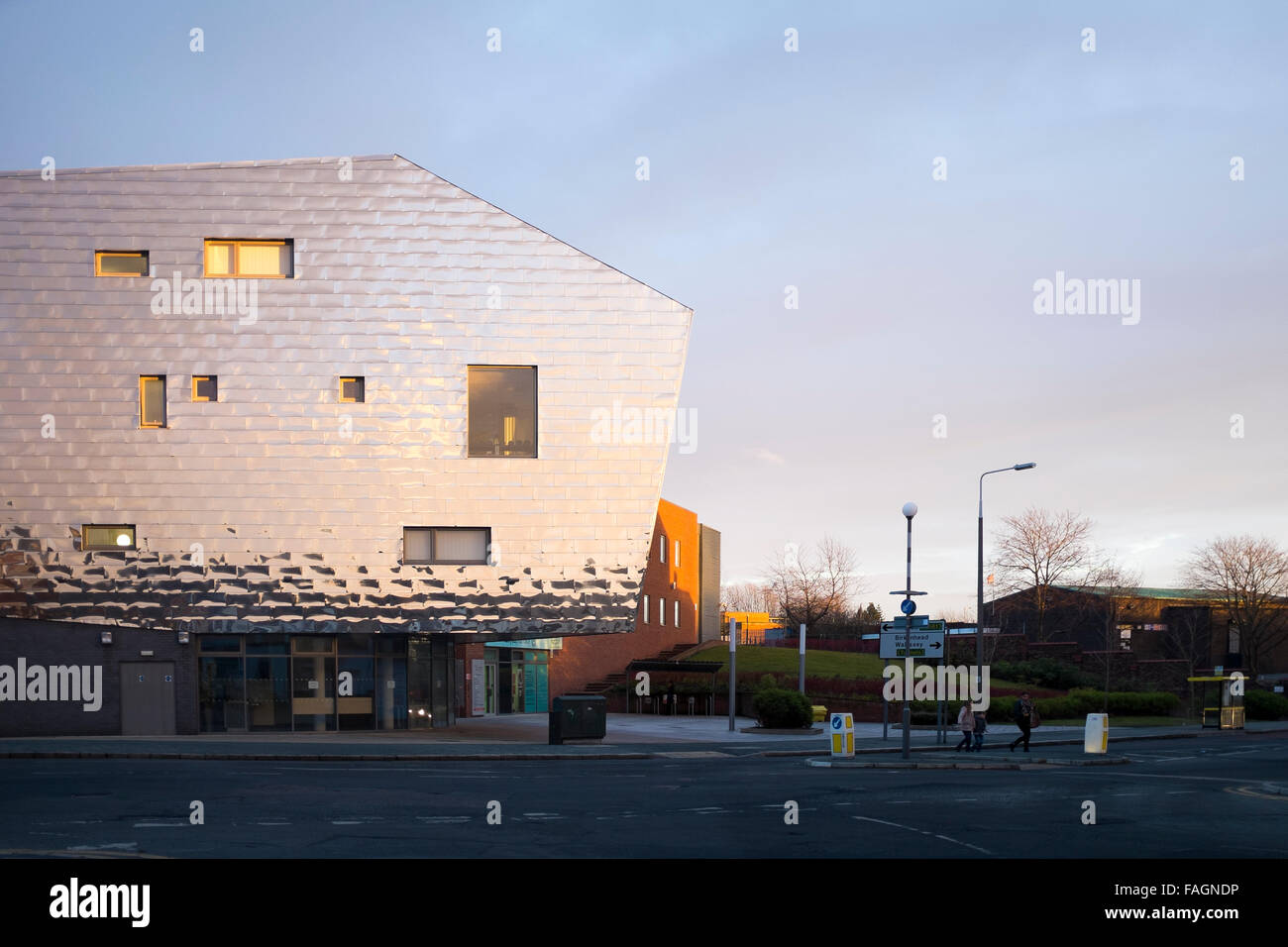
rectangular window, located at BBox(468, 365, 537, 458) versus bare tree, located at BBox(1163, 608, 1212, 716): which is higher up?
rectangular window, located at BBox(468, 365, 537, 458)

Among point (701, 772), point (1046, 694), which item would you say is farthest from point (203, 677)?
point (1046, 694)

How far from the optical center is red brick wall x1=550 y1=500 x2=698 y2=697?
6017 cm

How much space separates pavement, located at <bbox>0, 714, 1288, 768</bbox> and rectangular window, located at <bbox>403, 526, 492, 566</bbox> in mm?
5545

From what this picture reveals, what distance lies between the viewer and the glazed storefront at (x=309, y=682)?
3900 centimetres

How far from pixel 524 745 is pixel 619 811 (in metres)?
17.5

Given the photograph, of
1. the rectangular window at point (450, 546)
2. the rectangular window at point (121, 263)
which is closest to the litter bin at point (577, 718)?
the rectangular window at point (450, 546)

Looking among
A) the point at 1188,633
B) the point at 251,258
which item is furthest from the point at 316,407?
the point at 1188,633

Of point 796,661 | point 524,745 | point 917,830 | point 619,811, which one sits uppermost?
point 917,830

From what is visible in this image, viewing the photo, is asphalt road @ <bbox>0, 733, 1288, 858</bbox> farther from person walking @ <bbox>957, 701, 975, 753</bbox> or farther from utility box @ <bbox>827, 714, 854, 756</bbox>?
person walking @ <bbox>957, 701, 975, 753</bbox>

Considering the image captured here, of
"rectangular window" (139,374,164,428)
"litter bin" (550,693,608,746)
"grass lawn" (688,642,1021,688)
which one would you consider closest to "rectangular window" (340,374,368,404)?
"rectangular window" (139,374,164,428)

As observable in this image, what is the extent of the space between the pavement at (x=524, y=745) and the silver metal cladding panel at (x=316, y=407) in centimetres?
394

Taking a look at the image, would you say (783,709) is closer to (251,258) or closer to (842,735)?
(842,735)

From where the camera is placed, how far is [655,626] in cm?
7119
